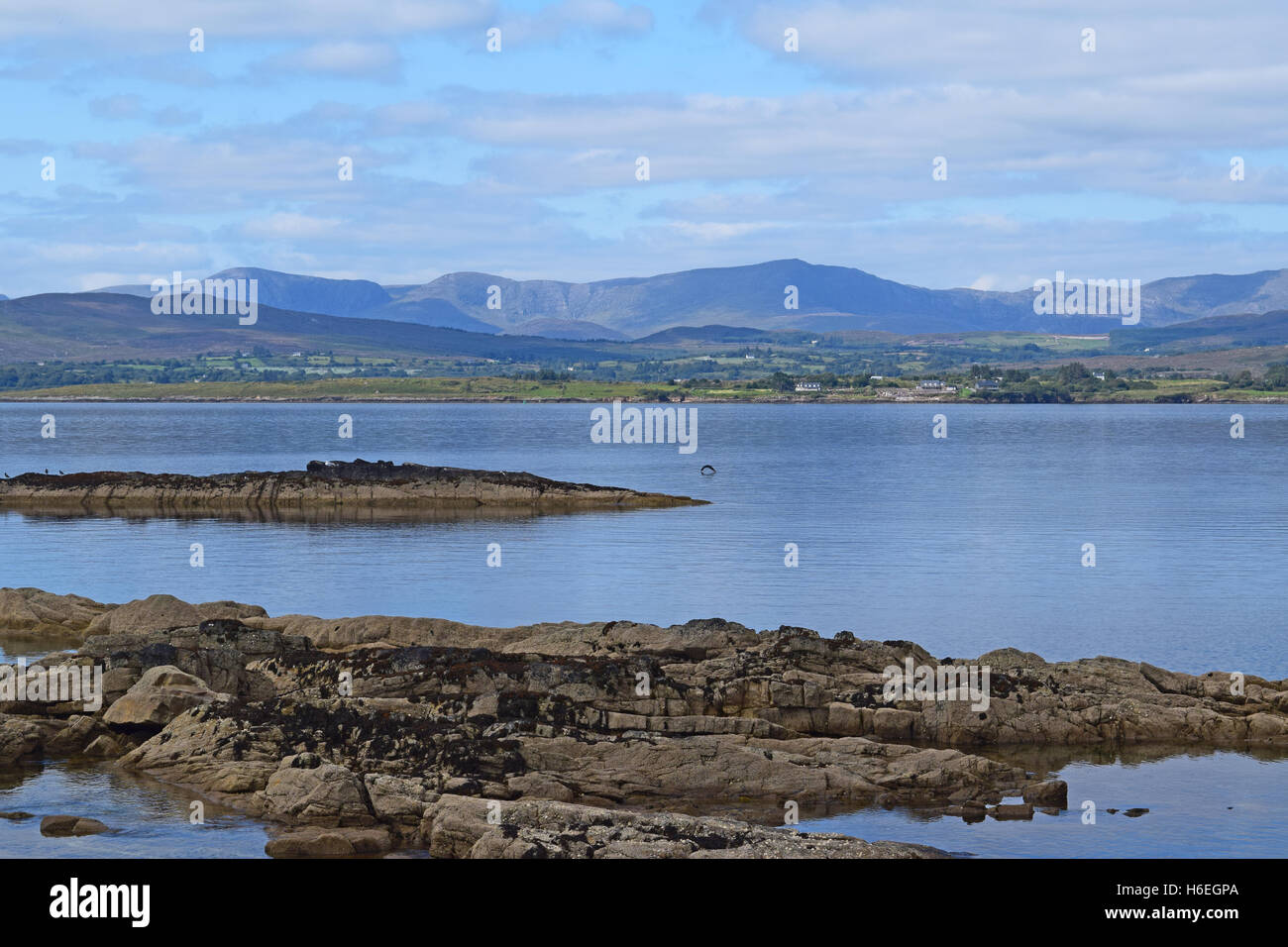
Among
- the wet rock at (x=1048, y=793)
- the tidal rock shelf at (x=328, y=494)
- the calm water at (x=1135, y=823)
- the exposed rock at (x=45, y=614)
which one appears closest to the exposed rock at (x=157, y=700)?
the exposed rock at (x=45, y=614)

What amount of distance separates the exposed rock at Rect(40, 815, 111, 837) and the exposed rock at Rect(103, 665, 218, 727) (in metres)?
5.73

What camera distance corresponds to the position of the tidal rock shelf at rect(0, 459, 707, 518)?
84.8 meters

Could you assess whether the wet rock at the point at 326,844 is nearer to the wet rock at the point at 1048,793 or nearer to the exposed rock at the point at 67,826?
the exposed rock at the point at 67,826

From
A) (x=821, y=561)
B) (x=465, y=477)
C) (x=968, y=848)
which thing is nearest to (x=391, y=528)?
(x=465, y=477)

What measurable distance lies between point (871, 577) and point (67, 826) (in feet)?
118

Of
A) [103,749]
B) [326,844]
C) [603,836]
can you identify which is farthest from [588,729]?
[103,749]

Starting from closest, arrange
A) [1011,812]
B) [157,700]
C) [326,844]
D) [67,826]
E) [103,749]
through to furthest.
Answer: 1. [326,844]
2. [67,826]
3. [1011,812]
4. [103,749]
5. [157,700]

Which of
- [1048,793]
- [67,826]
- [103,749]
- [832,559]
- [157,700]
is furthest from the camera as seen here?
[832,559]

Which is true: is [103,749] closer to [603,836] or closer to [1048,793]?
[603,836]

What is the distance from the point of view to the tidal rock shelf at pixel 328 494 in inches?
3339

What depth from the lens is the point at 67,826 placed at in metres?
22.3

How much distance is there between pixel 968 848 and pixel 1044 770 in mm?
6038

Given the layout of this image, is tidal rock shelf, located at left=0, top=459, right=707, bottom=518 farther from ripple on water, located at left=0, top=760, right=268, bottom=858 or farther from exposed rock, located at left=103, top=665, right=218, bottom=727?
ripple on water, located at left=0, top=760, right=268, bottom=858
